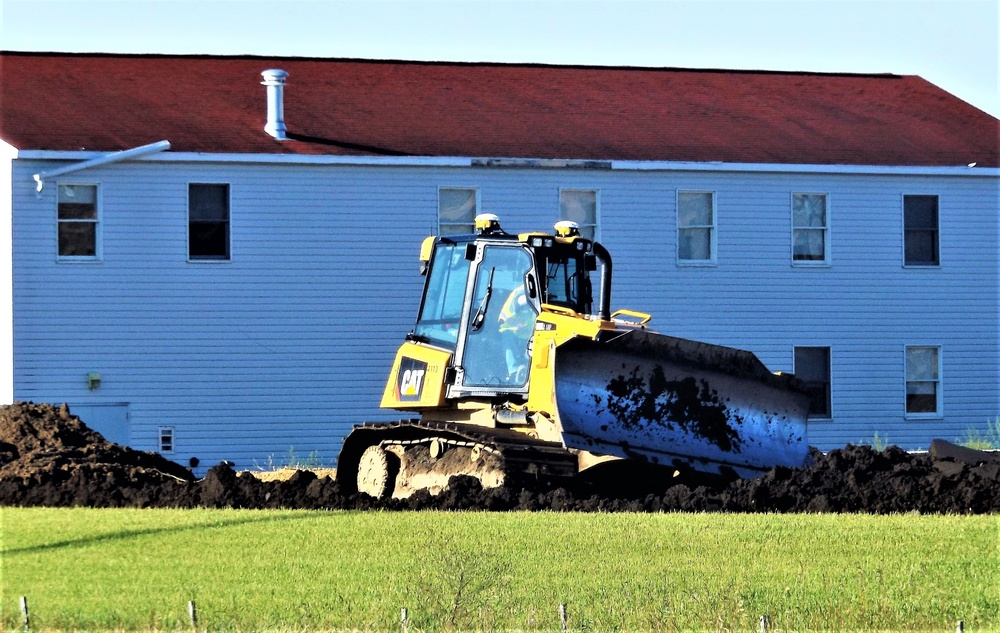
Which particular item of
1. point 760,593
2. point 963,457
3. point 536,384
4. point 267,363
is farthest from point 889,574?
point 267,363

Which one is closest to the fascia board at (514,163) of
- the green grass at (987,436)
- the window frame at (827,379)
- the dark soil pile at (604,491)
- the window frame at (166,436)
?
the window frame at (827,379)

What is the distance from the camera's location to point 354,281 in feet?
87.1

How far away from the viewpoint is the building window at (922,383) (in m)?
29.2

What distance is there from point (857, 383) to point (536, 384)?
40.4 ft

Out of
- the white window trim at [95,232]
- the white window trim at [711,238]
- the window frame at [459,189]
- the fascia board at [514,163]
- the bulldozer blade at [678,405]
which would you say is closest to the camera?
the bulldozer blade at [678,405]

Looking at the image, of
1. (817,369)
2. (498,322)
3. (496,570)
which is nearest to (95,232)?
(498,322)

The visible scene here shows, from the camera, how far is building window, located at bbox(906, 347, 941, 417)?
29.2m

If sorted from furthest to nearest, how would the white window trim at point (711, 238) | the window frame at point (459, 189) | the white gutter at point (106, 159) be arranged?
the white window trim at point (711, 238) → the window frame at point (459, 189) → the white gutter at point (106, 159)

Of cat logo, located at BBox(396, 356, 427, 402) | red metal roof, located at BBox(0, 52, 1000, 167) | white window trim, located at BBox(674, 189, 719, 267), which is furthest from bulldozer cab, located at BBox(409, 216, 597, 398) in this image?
white window trim, located at BBox(674, 189, 719, 267)

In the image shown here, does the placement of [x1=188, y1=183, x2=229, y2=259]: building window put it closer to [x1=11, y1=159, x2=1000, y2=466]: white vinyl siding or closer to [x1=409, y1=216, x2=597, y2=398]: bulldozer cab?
[x1=11, y1=159, x2=1000, y2=466]: white vinyl siding

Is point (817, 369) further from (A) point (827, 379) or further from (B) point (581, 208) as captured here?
(B) point (581, 208)

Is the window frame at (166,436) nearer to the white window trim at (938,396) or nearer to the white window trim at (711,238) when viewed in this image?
the white window trim at (711,238)

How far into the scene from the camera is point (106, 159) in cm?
2502

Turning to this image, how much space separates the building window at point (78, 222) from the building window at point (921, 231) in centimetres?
1346
